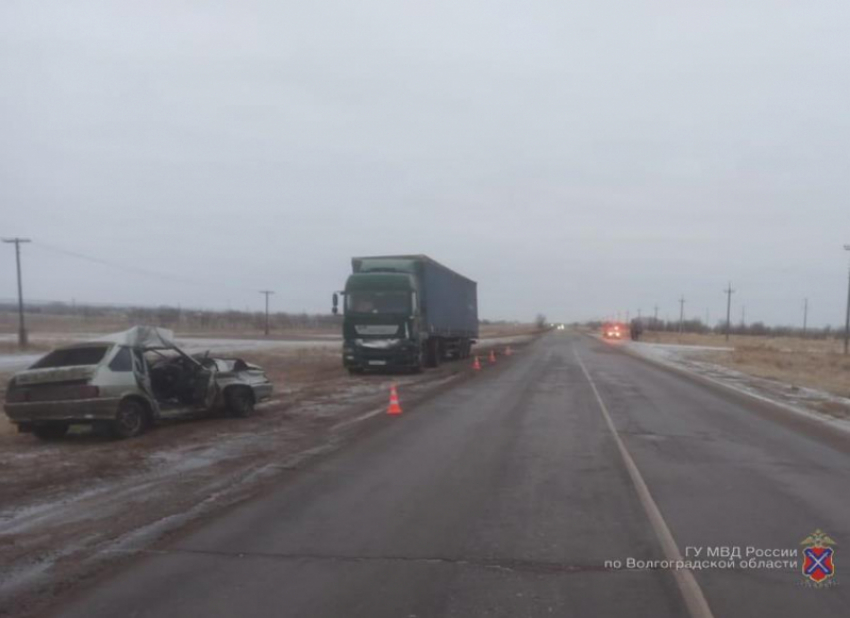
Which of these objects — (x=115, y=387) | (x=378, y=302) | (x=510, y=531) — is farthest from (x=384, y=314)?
(x=510, y=531)

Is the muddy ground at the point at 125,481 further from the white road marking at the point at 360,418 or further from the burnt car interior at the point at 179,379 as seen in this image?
the burnt car interior at the point at 179,379

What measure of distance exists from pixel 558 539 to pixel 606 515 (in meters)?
1.06

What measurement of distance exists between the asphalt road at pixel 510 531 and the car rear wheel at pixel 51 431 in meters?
4.70

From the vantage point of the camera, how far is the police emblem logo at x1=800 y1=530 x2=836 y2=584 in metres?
5.91

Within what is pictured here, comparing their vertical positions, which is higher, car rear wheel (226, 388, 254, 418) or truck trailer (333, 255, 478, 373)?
truck trailer (333, 255, 478, 373)

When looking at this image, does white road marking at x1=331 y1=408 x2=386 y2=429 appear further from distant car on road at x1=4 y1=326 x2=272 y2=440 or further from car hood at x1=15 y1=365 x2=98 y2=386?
car hood at x1=15 y1=365 x2=98 y2=386

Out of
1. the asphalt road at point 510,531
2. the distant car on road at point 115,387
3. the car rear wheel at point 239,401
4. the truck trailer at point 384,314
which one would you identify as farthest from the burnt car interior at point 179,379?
the truck trailer at point 384,314

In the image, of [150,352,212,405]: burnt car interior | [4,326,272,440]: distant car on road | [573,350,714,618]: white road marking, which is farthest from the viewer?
[150,352,212,405]: burnt car interior

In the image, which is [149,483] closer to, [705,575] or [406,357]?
[705,575]

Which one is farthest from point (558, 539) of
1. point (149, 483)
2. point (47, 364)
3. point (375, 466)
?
point (47, 364)

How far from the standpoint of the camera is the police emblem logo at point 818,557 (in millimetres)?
5906

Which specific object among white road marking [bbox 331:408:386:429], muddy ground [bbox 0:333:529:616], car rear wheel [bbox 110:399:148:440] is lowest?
muddy ground [bbox 0:333:529:616]

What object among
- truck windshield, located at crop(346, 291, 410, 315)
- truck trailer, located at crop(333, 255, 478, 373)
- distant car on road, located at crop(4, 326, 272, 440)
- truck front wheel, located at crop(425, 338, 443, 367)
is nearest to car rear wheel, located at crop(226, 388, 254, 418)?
distant car on road, located at crop(4, 326, 272, 440)

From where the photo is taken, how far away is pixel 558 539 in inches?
271
